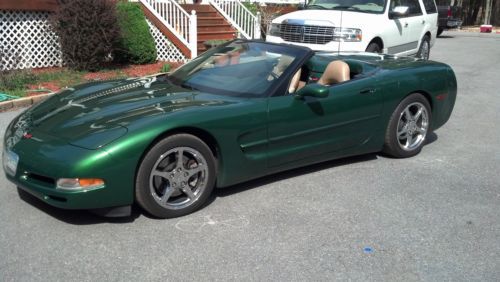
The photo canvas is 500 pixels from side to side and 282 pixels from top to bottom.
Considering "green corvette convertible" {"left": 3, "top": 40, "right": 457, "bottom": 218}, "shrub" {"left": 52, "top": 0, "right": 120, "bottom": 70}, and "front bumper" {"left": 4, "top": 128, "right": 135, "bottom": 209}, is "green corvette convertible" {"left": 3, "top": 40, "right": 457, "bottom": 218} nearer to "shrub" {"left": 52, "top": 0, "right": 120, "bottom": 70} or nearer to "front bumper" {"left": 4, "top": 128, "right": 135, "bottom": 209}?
"front bumper" {"left": 4, "top": 128, "right": 135, "bottom": 209}

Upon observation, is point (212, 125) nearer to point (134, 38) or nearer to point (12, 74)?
point (12, 74)

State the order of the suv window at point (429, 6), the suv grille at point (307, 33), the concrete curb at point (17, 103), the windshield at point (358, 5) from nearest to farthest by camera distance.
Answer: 1. the concrete curb at point (17, 103)
2. the suv grille at point (307, 33)
3. the windshield at point (358, 5)
4. the suv window at point (429, 6)

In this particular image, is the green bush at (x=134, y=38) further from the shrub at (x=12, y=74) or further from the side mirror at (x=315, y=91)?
the side mirror at (x=315, y=91)

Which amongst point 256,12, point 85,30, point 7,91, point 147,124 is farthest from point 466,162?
point 256,12

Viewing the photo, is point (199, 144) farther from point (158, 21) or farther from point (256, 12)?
point (256, 12)

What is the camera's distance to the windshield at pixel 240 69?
4695 mm

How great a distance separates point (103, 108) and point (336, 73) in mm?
2342

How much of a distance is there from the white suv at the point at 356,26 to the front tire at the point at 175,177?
19.3 ft

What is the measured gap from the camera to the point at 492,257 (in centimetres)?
362

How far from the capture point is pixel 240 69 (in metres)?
4.95

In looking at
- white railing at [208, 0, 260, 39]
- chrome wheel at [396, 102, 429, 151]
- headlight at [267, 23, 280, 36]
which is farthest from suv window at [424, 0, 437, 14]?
chrome wheel at [396, 102, 429, 151]

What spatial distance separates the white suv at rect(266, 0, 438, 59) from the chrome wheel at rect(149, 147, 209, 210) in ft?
19.4

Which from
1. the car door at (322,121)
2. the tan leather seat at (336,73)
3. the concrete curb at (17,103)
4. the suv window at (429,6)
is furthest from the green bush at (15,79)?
the suv window at (429,6)

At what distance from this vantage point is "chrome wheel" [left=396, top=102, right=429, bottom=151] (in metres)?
5.64
